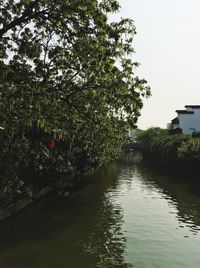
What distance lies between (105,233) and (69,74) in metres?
8.97

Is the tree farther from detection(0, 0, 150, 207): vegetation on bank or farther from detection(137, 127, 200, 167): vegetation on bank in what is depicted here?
detection(137, 127, 200, 167): vegetation on bank

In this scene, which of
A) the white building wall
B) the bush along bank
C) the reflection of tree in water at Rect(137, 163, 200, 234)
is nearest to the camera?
the reflection of tree in water at Rect(137, 163, 200, 234)

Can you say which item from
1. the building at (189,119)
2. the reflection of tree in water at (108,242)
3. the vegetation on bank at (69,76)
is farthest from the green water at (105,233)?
the building at (189,119)

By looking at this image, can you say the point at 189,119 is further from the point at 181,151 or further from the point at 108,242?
the point at 108,242

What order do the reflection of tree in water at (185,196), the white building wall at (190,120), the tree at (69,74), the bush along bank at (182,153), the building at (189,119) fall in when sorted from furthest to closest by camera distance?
1. the white building wall at (190,120)
2. the building at (189,119)
3. the bush along bank at (182,153)
4. the reflection of tree in water at (185,196)
5. the tree at (69,74)

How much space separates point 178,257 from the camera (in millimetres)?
18812

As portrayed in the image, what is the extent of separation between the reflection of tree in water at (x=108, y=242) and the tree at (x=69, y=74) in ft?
16.2

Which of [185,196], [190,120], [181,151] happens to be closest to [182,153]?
[181,151]

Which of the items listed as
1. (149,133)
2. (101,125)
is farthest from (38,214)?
(149,133)

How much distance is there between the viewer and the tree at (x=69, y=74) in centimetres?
1551

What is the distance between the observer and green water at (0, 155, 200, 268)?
60.2ft

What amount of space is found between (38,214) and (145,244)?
10.3m

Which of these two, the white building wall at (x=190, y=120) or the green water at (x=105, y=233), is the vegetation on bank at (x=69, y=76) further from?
the white building wall at (x=190, y=120)

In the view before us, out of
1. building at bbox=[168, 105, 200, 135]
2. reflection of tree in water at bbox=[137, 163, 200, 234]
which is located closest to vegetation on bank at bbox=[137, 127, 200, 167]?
reflection of tree in water at bbox=[137, 163, 200, 234]
